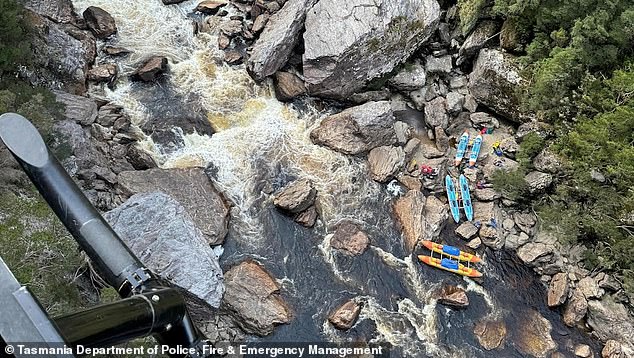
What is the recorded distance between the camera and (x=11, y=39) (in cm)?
1369

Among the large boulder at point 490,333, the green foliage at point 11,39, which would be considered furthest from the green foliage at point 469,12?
the green foliage at point 11,39

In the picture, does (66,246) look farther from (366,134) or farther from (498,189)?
(498,189)

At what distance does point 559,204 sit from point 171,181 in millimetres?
11189

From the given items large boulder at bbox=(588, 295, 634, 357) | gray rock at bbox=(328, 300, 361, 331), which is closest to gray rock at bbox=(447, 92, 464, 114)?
large boulder at bbox=(588, 295, 634, 357)

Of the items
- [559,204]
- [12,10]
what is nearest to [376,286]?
[559,204]

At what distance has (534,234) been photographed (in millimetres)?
15344

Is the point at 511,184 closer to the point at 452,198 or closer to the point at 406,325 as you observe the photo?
the point at 452,198

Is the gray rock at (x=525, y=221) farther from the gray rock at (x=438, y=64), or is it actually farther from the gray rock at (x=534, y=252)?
the gray rock at (x=438, y=64)

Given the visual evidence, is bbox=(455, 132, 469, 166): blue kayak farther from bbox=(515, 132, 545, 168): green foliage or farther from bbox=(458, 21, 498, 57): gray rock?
bbox=(458, 21, 498, 57): gray rock

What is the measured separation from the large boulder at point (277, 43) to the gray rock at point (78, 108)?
504 cm

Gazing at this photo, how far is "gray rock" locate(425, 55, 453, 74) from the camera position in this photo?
1812cm

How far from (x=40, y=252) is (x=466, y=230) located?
36.0 ft

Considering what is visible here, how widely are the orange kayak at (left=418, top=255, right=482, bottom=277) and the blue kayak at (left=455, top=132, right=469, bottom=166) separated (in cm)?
363

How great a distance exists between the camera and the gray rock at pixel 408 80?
17.8 m
